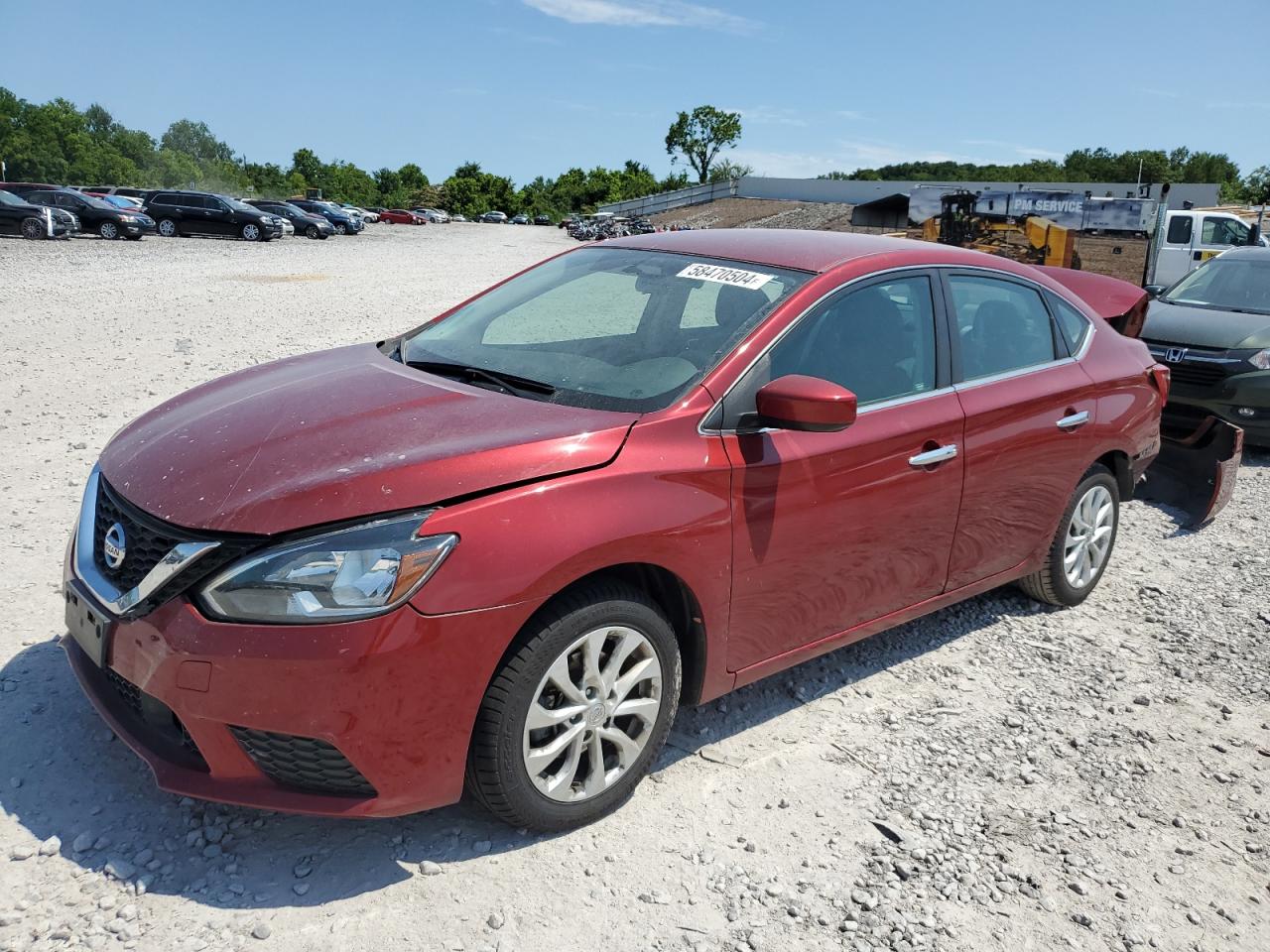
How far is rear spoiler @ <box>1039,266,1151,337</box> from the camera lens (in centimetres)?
677

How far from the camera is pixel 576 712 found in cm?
→ 292

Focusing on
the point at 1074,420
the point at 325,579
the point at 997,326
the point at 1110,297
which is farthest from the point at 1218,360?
the point at 325,579

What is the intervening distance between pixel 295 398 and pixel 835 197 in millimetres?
72549

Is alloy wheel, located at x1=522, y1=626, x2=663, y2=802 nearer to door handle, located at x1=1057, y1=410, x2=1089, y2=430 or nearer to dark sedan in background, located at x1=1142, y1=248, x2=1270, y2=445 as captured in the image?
door handle, located at x1=1057, y1=410, x2=1089, y2=430

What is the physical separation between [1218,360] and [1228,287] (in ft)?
5.91

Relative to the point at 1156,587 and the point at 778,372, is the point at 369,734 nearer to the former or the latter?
the point at 778,372

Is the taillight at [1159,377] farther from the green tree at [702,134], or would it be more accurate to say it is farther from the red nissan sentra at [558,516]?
the green tree at [702,134]

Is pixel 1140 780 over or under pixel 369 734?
under

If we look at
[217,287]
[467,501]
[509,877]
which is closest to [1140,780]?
[509,877]

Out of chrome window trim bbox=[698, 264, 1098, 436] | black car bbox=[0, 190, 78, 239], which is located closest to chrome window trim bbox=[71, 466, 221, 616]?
chrome window trim bbox=[698, 264, 1098, 436]

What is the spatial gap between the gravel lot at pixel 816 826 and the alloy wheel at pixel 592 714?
0.71ft

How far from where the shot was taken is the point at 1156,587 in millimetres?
5469

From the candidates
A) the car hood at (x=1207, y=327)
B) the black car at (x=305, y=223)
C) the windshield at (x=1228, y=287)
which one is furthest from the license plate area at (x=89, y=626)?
the black car at (x=305, y=223)

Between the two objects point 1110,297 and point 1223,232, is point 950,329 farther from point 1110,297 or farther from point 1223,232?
point 1223,232
